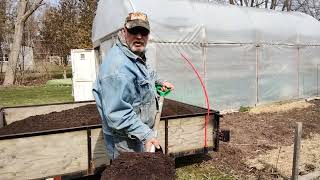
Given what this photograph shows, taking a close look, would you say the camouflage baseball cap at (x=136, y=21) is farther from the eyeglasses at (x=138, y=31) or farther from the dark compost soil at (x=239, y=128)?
the dark compost soil at (x=239, y=128)

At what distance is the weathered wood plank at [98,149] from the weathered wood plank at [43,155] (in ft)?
0.33

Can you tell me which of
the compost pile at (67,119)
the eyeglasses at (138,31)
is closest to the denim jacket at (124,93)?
the eyeglasses at (138,31)

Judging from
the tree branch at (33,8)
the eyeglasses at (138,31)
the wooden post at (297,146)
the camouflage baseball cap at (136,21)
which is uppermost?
the tree branch at (33,8)

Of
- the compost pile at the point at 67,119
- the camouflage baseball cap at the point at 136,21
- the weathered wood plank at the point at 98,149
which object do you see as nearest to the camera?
the camouflage baseball cap at the point at 136,21

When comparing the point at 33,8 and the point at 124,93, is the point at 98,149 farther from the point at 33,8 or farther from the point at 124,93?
the point at 33,8

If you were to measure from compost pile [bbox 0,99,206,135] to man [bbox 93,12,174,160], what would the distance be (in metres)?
2.26

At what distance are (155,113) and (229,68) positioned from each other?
7.87 metres

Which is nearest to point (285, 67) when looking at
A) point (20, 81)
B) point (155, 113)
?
point (155, 113)

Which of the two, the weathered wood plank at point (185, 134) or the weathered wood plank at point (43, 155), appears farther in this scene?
the weathered wood plank at point (185, 134)

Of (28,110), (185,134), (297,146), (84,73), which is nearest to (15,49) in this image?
(84,73)

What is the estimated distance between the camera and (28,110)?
19.5ft

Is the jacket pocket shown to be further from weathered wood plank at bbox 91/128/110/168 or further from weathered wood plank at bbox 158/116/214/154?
weathered wood plank at bbox 158/116/214/154

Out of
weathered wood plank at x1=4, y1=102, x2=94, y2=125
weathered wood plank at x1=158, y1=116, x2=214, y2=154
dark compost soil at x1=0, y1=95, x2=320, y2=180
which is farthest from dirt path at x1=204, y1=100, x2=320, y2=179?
weathered wood plank at x1=4, y1=102, x2=94, y2=125

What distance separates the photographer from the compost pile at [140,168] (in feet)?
8.44
